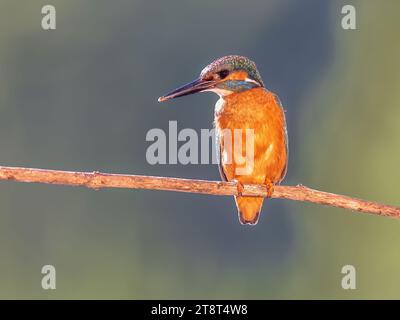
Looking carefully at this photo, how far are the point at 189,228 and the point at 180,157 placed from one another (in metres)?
18.8

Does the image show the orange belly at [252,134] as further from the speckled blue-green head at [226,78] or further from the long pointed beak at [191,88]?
the long pointed beak at [191,88]

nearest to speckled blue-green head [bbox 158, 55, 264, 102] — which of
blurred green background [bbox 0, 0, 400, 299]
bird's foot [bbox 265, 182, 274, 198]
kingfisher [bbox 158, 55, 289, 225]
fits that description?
kingfisher [bbox 158, 55, 289, 225]

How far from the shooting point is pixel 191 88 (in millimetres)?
7328

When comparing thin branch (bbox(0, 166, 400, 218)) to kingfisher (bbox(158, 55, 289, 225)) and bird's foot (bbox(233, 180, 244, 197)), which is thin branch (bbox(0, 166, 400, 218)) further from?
kingfisher (bbox(158, 55, 289, 225))

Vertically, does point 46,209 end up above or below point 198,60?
below

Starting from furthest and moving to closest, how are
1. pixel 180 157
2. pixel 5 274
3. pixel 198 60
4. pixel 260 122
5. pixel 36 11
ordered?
pixel 36 11
pixel 198 60
pixel 5 274
pixel 260 122
pixel 180 157

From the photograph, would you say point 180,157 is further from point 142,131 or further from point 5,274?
point 142,131

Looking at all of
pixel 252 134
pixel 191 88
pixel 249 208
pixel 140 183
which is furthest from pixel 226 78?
pixel 140 183

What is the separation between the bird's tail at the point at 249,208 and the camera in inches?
302

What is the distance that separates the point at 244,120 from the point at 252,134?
0.40 ft

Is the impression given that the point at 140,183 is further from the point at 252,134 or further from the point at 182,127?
the point at 182,127

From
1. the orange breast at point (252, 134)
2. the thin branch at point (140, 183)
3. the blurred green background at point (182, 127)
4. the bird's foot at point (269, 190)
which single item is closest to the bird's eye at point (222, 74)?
the orange breast at point (252, 134)

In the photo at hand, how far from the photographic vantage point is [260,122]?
7266 mm
